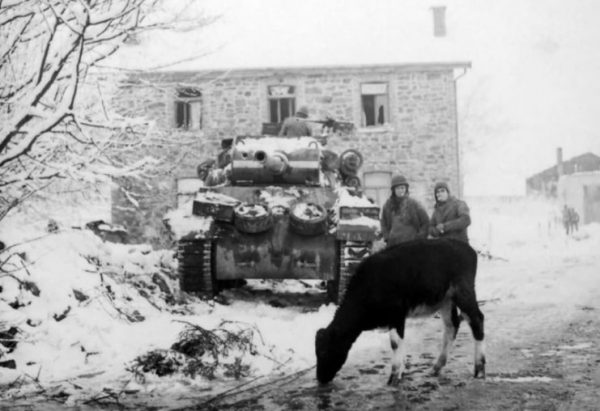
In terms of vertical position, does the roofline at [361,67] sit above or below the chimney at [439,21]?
below

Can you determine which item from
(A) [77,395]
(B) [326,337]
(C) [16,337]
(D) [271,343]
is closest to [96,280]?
(C) [16,337]

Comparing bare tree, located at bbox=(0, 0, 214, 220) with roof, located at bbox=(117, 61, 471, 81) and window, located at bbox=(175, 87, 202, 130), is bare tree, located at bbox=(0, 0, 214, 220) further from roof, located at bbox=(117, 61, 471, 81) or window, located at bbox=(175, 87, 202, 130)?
window, located at bbox=(175, 87, 202, 130)

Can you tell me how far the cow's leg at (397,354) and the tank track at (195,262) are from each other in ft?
13.5

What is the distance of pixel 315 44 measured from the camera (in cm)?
2506

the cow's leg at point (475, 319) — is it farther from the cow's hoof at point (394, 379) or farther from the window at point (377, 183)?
the window at point (377, 183)

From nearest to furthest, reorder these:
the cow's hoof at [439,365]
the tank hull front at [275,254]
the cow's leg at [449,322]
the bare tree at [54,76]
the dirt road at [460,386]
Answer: the bare tree at [54,76] < the dirt road at [460,386] < the cow's hoof at [439,365] < the cow's leg at [449,322] < the tank hull front at [275,254]

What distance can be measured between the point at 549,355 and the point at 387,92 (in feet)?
58.5

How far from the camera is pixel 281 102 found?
2383 centimetres

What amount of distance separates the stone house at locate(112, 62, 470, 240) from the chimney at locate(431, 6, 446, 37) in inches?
121

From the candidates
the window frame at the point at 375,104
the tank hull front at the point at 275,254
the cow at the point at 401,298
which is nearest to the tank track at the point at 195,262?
the tank hull front at the point at 275,254

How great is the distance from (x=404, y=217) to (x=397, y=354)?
3.78 m

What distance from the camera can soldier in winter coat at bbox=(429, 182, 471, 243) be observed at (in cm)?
867

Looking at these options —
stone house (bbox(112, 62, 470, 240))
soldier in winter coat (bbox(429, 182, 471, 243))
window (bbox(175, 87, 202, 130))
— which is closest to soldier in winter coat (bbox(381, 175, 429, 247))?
soldier in winter coat (bbox(429, 182, 471, 243))

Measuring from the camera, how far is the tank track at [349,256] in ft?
30.5
